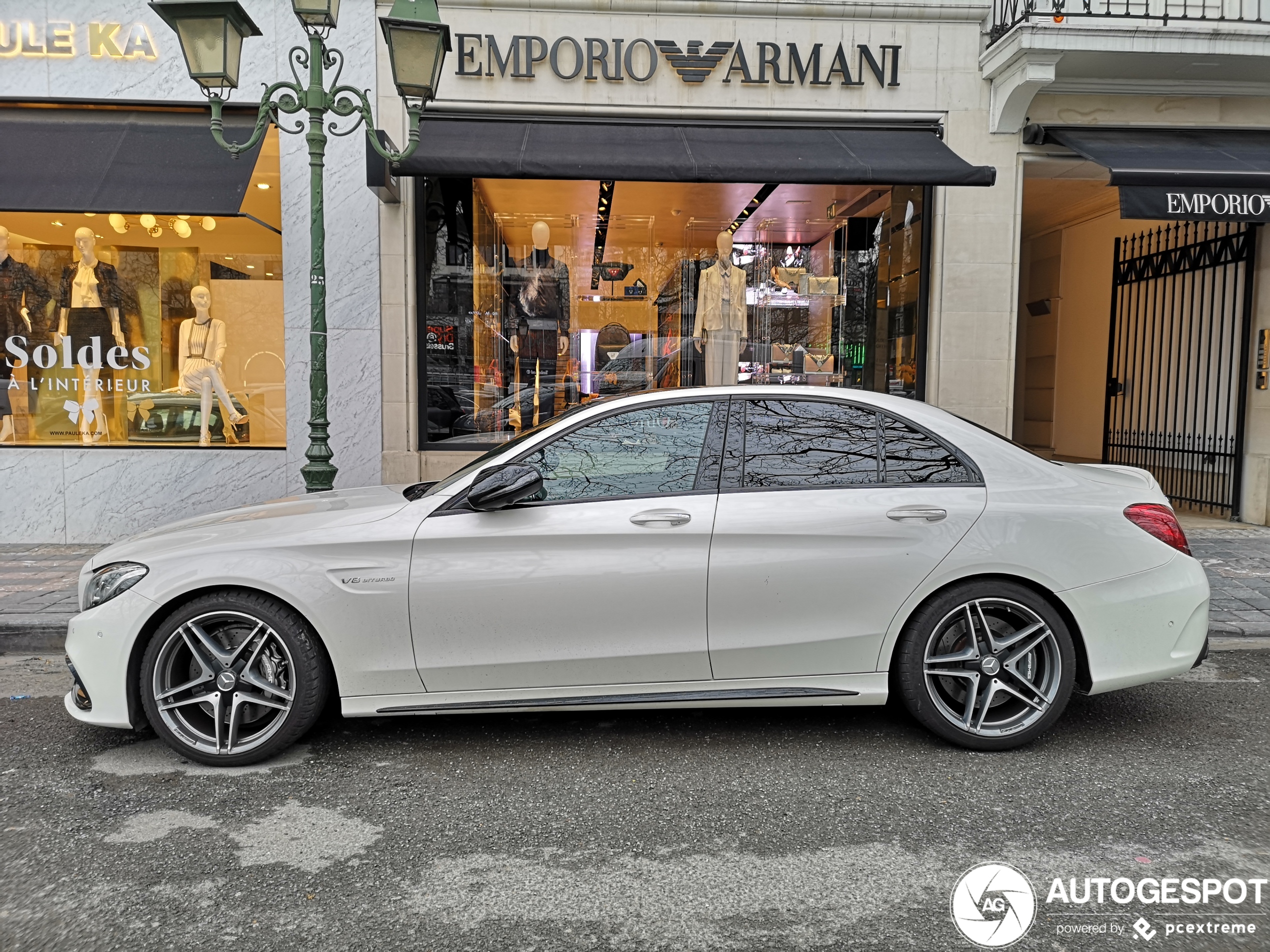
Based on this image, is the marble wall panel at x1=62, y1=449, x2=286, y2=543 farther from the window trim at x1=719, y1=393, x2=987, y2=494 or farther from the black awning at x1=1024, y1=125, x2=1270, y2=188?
the black awning at x1=1024, y1=125, x2=1270, y2=188

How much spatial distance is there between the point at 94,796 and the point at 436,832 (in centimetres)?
144

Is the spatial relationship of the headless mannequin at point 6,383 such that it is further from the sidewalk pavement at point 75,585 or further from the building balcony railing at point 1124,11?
the building balcony railing at point 1124,11

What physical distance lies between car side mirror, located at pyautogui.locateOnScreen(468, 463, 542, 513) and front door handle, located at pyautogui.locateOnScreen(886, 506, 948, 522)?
5.06 ft

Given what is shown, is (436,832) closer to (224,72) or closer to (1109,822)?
(1109,822)

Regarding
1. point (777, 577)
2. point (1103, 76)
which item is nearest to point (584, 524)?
point (777, 577)

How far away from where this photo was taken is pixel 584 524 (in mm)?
3658

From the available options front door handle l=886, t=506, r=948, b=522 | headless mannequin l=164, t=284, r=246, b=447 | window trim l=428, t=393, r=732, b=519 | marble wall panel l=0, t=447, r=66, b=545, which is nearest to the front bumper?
window trim l=428, t=393, r=732, b=519

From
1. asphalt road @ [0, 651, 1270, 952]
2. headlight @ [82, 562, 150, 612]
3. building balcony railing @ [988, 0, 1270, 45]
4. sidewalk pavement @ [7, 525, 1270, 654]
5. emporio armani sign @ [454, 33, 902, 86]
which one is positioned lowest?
asphalt road @ [0, 651, 1270, 952]

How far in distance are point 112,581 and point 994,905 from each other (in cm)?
356

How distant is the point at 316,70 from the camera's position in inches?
231

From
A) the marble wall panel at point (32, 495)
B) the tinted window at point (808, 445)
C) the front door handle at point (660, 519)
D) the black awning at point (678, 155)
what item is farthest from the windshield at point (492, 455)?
the marble wall panel at point (32, 495)

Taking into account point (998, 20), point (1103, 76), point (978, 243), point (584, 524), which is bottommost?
point (584, 524)

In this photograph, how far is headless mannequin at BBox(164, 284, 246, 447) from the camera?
29.7ft

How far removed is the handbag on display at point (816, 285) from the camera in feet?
34.2
